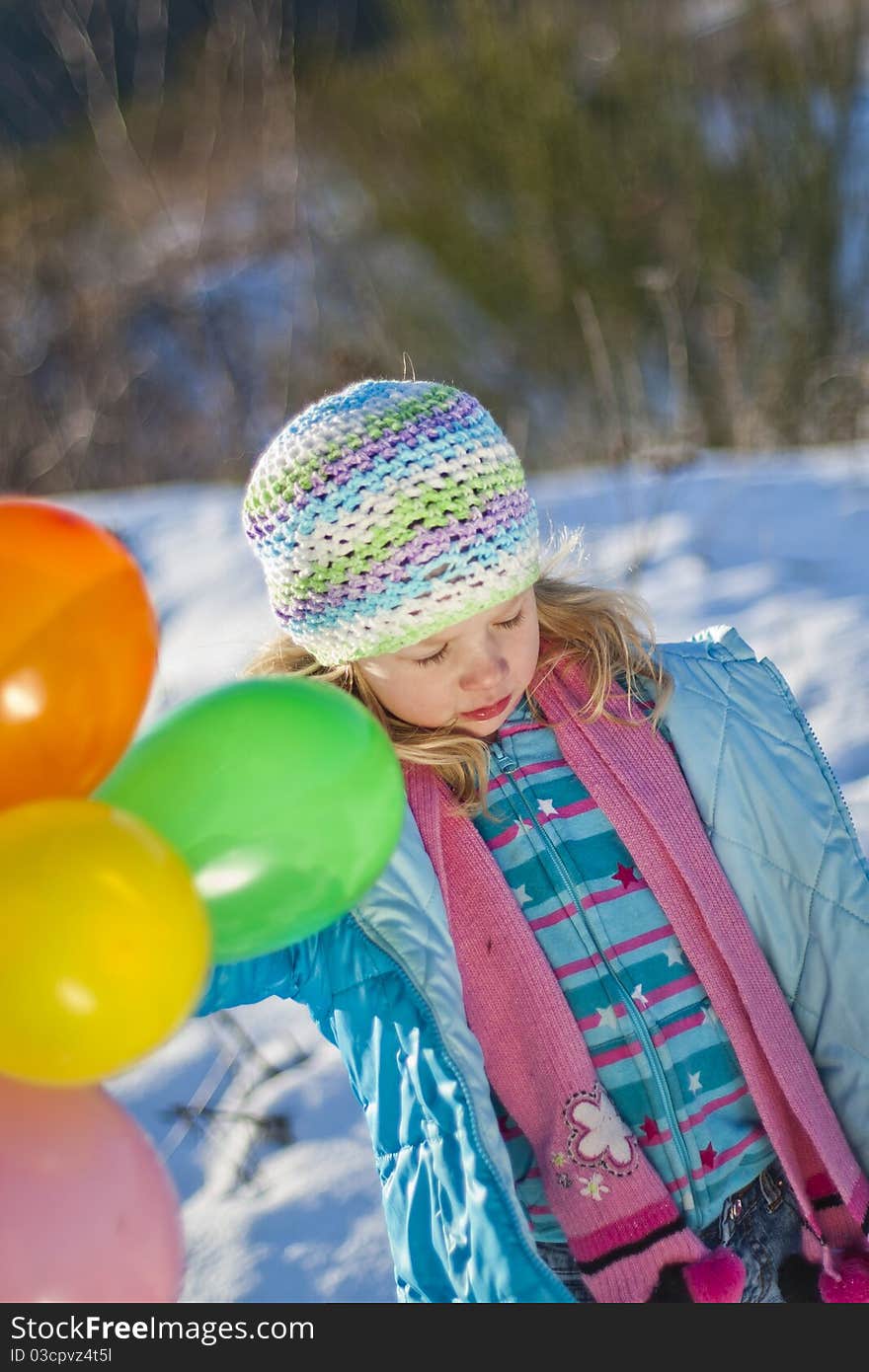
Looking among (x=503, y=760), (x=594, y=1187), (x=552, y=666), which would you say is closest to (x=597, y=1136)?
(x=594, y=1187)

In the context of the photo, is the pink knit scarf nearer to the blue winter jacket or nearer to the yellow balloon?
the blue winter jacket

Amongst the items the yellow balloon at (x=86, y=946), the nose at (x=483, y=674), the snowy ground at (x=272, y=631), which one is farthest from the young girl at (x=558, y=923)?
the yellow balloon at (x=86, y=946)

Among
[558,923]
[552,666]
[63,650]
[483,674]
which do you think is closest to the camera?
[63,650]

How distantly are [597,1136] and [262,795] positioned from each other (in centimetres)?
Result: 69

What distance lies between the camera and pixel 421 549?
53.8 inches

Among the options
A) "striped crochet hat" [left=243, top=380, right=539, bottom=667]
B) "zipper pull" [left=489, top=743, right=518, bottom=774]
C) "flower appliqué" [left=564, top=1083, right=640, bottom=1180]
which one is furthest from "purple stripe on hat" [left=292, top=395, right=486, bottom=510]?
"flower appliqué" [left=564, top=1083, right=640, bottom=1180]

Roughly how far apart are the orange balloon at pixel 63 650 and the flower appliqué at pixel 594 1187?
2.53 ft

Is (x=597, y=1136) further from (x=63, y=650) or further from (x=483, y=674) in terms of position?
(x=63, y=650)

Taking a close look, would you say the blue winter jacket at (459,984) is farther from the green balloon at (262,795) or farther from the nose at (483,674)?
the green balloon at (262,795)

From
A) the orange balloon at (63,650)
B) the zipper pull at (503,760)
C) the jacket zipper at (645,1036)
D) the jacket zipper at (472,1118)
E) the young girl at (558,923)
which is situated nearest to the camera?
the orange balloon at (63,650)

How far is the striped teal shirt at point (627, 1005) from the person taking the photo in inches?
58.9
